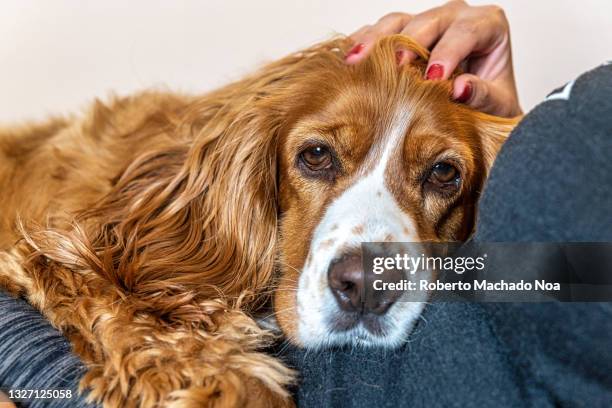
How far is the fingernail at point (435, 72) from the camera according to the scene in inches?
68.4

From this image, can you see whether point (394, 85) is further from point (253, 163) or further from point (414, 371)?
point (414, 371)

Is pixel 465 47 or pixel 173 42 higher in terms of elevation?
pixel 465 47

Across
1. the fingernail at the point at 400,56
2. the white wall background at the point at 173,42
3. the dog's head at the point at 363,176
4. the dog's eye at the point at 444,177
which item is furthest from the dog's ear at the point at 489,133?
the white wall background at the point at 173,42

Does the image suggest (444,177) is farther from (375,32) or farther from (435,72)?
(375,32)

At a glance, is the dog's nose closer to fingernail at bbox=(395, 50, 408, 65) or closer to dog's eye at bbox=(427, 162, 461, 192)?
dog's eye at bbox=(427, 162, 461, 192)

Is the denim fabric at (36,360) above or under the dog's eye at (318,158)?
under

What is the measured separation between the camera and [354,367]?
137 centimetres

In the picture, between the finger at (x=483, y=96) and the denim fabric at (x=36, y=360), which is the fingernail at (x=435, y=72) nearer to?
the finger at (x=483, y=96)

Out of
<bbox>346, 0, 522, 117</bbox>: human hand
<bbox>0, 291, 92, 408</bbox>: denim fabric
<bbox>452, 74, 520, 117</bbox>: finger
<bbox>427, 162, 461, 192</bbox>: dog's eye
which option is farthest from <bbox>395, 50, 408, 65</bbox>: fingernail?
<bbox>0, 291, 92, 408</bbox>: denim fabric

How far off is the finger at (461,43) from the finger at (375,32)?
0.53 ft

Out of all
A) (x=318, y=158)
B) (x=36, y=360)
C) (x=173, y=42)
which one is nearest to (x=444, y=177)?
(x=318, y=158)

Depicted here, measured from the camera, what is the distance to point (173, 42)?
9.65 feet

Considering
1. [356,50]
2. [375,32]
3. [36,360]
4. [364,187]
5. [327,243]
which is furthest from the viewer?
[375,32]

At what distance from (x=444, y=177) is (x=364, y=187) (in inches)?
8.0
